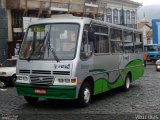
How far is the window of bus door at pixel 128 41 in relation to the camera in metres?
Result: 16.2

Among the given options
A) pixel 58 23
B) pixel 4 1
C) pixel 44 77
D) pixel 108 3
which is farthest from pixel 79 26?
pixel 108 3

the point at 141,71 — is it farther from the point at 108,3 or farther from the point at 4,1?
the point at 108,3

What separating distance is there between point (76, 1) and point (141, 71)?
2110 centimetres

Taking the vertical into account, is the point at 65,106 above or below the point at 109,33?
below

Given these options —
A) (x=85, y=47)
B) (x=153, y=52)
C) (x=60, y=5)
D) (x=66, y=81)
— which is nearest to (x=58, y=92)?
(x=66, y=81)

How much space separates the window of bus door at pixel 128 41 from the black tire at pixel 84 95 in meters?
4.58

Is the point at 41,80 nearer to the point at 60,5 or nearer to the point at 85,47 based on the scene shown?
the point at 85,47

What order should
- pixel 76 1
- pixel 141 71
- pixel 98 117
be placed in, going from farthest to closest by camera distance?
pixel 76 1, pixel 141 71, pixel 98 117

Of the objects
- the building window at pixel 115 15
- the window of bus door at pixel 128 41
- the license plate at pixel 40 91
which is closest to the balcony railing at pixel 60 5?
the building window at pixel 115 15

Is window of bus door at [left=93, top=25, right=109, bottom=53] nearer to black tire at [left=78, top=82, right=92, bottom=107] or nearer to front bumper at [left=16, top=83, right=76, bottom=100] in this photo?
black tire at [left=78, top=82, right=92, bottom=107]

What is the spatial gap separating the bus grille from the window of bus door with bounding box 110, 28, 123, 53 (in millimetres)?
3795

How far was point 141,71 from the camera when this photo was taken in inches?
740

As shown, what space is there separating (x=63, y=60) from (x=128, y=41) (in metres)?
5.94

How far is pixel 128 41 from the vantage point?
16.7 metres
